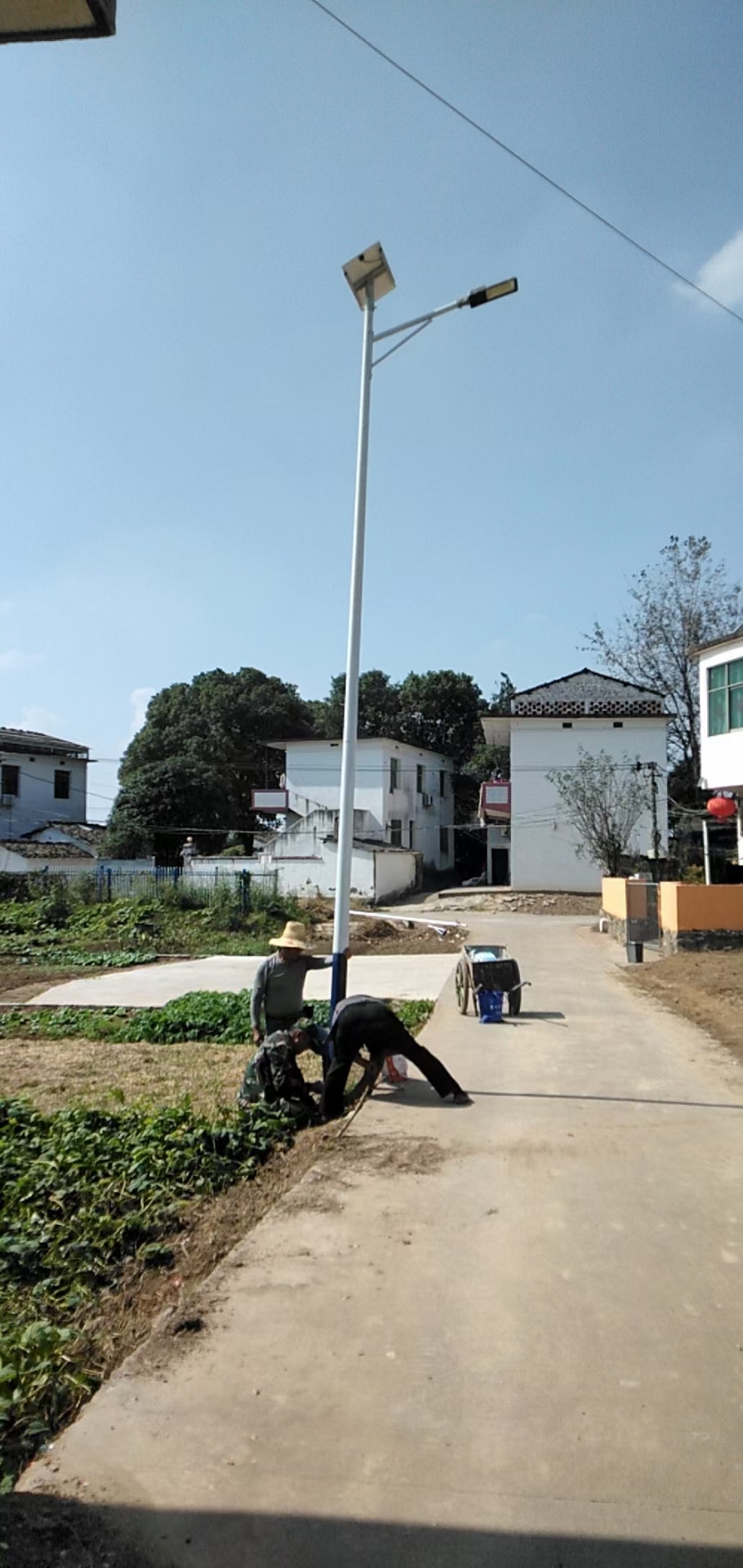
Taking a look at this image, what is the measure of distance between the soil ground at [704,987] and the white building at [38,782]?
34.2m

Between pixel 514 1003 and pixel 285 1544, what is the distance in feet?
33.1

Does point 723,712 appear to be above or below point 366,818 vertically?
above

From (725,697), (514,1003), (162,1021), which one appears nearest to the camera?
(514,1003)

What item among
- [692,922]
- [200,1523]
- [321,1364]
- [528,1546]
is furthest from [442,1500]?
[692,922]

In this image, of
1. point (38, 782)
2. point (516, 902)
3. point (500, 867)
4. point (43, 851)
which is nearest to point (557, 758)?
point (516, 902)

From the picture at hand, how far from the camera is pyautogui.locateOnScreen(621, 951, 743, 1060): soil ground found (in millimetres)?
12109

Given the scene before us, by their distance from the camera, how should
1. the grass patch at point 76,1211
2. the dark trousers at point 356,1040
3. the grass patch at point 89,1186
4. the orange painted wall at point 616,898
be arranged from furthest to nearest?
the orange painted wall at point 616,898 < the dark trousers at point 356,1040 < the grass patch at point 89,1186 < the grass patch at point 76,1211

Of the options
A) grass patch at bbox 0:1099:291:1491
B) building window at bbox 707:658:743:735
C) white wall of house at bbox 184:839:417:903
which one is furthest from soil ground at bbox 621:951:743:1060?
white wall of house at bbox 184:839:417:903

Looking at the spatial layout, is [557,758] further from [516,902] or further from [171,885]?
[171,885]

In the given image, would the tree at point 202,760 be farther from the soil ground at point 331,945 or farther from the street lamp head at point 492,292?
the street lamp head at point 492,292

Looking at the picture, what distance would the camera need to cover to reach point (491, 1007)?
1221 centimetres

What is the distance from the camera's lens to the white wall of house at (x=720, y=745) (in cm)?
2358

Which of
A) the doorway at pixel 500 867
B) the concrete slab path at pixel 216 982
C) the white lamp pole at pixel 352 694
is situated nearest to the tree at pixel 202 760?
the doorway at pixel 500 867

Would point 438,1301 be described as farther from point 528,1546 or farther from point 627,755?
point 627,755
